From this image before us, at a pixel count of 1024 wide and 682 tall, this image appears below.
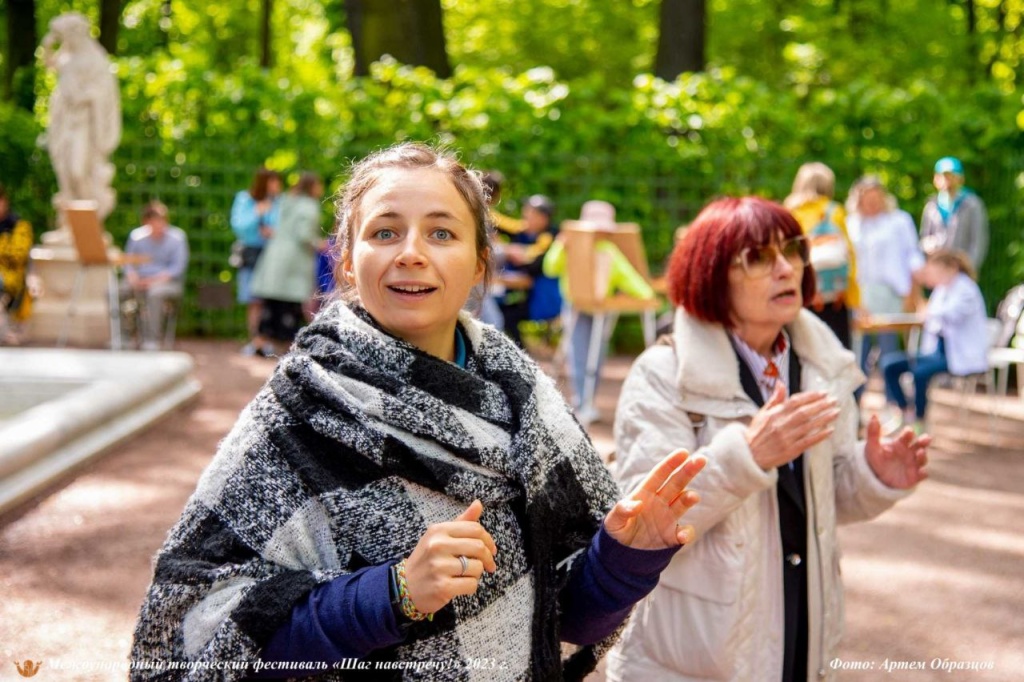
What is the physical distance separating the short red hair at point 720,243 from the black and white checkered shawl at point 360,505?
1.16 metres

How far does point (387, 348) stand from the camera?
212 centimetres

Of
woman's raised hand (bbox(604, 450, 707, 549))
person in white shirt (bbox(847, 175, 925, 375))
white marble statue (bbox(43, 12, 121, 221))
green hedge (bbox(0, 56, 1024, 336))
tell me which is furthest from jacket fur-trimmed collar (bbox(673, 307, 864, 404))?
white marble statue (bbox(43, 12, 121, 221))

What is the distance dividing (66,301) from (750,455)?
45.7ft

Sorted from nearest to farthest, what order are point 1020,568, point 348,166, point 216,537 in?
point 216,537, point 348,166, point 1020,568

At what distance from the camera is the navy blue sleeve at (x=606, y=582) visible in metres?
2.21

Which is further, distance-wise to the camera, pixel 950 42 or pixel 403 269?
pixel 950 42

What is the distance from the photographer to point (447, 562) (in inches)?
73.3

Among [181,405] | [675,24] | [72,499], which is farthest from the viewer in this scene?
[675,24]

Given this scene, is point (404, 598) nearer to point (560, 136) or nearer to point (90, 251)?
point (90, 251)

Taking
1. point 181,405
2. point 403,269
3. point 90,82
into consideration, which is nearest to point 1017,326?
point 181,405

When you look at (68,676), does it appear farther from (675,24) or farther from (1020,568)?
(675,24)

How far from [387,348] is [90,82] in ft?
45.3

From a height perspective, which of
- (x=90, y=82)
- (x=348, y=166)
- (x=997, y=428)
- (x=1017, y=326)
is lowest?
(x=997, y=428)

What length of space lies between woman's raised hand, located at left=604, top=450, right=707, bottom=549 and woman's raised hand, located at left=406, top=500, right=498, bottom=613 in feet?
1.26
